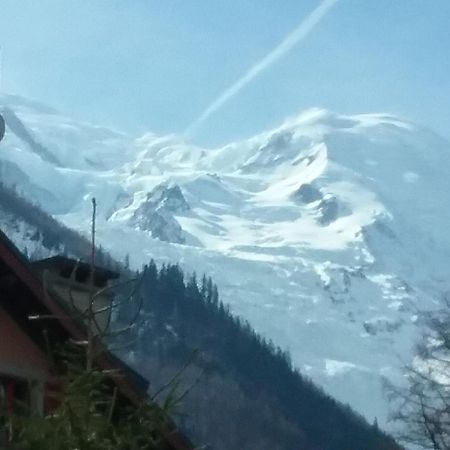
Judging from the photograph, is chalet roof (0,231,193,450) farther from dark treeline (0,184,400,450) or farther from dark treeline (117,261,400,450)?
dark treeline (117,261,400,450)

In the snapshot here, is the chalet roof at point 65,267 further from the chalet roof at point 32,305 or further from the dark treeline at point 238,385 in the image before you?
the dark treeline at point 238,385

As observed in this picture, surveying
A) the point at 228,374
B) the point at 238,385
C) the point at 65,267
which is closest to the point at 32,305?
the point at 65,267

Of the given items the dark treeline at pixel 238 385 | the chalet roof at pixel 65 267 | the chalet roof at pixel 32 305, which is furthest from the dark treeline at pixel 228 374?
the chalet roof at pixel 32 305

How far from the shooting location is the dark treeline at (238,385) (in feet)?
293

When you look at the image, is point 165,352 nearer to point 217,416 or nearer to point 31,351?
point 217,416

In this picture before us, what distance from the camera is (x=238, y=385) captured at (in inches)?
4021

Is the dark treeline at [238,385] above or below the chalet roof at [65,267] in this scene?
above

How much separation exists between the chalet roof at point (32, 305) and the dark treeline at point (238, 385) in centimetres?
6745

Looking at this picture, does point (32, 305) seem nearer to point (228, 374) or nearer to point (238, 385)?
point (228, 374)

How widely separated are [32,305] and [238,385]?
89.3m

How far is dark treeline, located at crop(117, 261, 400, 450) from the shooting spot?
89188 mm

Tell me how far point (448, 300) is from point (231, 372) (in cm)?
7678

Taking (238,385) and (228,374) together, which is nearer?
(228,374)

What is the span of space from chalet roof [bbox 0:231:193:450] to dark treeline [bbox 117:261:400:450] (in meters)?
67.5
